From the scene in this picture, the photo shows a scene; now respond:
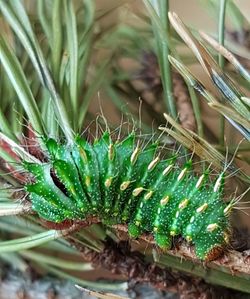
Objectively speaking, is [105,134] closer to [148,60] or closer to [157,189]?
[157,189]

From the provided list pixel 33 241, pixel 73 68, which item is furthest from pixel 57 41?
pixel 33 241

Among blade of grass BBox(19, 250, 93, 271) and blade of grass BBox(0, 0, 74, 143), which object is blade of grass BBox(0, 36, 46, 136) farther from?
blade of grass BBox(19, 250, 93, 271)

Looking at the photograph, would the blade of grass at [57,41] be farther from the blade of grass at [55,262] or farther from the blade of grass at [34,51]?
the blade of grass at [55,262]

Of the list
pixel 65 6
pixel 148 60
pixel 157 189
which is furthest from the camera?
pixel 148 60

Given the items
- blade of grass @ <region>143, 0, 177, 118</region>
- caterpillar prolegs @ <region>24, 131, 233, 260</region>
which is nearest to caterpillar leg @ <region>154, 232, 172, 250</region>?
caterpillar prolegs @ <region>24, 131, 233, 260</region>

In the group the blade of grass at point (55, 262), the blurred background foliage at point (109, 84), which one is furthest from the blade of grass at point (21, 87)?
the blade of grass at point (55, 262)

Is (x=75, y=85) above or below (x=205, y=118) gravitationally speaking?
above

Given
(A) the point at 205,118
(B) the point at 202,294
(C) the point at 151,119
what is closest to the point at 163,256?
(B) the point at 202,294

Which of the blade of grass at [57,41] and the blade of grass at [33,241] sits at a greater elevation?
the blade of grass at [57,41]
